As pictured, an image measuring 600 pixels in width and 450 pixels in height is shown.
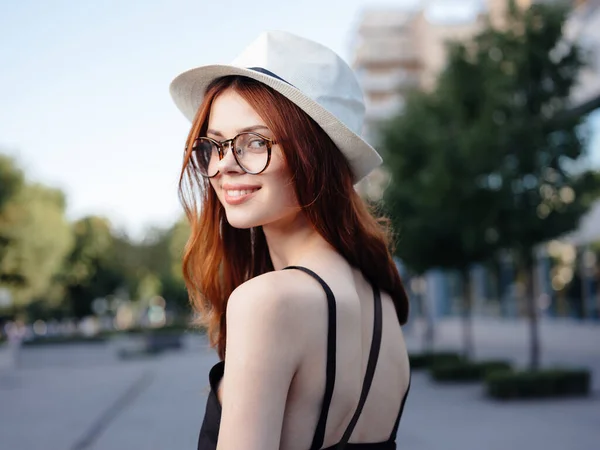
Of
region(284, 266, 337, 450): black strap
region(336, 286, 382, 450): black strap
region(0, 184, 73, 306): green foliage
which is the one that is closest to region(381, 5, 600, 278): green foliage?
region(336, 286, 382, 450): black strap

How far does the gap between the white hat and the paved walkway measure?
7073mm

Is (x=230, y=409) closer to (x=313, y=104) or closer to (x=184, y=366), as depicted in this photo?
Answer: (x=313, y=104)

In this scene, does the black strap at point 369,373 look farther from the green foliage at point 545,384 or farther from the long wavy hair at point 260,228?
the green foliage at point 545,384

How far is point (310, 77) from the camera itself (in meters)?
1.49

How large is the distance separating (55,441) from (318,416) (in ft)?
30.4

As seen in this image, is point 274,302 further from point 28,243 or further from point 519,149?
point 28,243

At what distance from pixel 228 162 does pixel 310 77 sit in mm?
239

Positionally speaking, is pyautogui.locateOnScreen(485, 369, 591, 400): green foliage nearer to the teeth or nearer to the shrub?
the shrub

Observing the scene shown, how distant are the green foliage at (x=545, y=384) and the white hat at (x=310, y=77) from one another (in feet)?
36.3

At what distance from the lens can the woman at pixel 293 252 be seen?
1.24 m

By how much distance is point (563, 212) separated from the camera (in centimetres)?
1216

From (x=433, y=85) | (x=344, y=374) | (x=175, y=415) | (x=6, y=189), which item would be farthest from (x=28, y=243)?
(x=344, y=374)

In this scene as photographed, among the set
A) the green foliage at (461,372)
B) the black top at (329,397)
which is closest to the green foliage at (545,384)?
the green foliage at (461,372)

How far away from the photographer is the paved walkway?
8.97m
